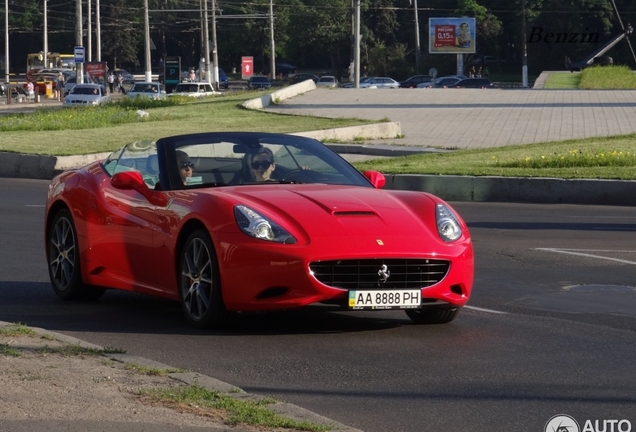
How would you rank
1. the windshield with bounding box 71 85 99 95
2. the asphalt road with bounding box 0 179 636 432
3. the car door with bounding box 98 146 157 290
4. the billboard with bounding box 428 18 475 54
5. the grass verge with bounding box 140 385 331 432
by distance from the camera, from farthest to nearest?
the billboard with bounding box 428 18 475 54 < the windshield with bounding box 71 85 99 95 < the car door with bounding box 98 146 157 290 < the asphalt road with bounding box 0 179 636 432 < the grass verge with bounding box 140 385 331 432

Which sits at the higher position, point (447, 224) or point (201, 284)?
point (447, 224)

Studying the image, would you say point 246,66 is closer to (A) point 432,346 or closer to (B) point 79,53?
(B) point 79,53

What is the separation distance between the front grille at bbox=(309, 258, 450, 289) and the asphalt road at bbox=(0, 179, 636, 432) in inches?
14.4

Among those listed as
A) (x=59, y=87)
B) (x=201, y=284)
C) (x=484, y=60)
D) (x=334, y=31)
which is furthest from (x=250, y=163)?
(x=334, y=31)

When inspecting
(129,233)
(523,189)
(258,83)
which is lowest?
(523,189)

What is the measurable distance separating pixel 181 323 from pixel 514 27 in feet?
356

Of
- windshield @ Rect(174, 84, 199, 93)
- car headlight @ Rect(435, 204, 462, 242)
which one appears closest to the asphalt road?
car headlight @ Rect(435, 204, 462, 242)

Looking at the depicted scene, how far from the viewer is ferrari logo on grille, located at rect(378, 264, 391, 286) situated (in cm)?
795

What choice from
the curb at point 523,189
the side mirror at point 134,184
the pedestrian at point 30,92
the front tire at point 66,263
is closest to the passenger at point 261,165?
the side mirror at point 134,184

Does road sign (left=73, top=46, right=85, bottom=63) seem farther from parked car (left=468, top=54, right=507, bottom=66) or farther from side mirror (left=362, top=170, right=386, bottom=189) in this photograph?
side mirror (left=362, top=170, right=386, bottom=189)

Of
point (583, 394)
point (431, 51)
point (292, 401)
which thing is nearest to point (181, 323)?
point (292, 401)

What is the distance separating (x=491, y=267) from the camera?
38.5 ft

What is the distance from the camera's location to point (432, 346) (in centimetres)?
781

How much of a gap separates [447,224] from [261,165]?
1.49 metres
